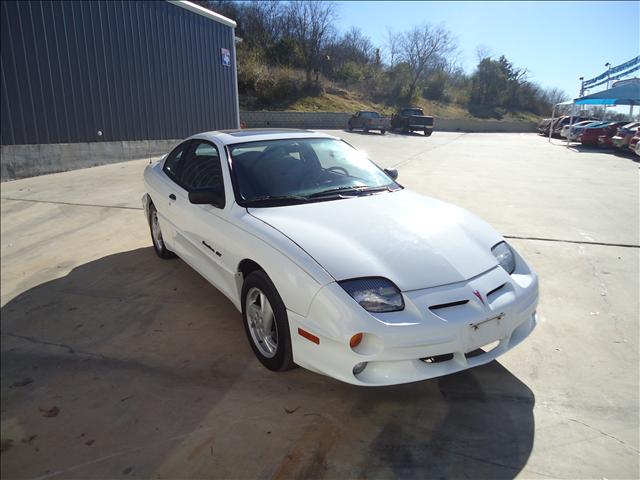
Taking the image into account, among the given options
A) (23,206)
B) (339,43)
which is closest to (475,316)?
(23,206)

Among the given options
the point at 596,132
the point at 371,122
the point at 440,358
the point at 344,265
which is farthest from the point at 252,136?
the point at 371,122

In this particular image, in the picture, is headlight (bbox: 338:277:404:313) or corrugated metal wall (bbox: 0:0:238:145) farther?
corrugated metal wall (bbox: 0:0:238:145)

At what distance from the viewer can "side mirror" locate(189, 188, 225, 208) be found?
10.2 ft

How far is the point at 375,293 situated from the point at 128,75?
383 inches

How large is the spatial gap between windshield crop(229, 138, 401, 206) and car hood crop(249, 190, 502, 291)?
6.4 inches

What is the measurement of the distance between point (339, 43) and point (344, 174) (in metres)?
39.4

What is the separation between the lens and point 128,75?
31.9 ft

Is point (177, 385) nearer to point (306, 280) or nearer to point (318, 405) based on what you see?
point (318, 405)

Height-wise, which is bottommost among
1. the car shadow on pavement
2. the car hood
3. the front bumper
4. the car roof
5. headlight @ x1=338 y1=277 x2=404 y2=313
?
the car shadow on pavement

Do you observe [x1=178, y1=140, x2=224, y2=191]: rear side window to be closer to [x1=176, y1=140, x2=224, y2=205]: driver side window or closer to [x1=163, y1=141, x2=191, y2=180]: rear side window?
[x1=176, y1=140, x2=224, y2=205]: driver side window

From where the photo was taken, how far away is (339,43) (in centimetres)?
3891

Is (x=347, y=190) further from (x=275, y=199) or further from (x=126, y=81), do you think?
(x=126, y=81)

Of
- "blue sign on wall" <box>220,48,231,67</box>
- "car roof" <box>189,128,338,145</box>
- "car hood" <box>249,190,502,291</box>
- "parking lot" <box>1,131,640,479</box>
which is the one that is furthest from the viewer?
"blue sign on wall" <box>220,48,231,67</box>

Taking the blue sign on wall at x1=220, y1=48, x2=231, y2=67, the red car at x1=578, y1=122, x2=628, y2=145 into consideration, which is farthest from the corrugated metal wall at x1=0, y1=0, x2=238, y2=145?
the red car at x1=578, y1=122, x2=628, y2=145
